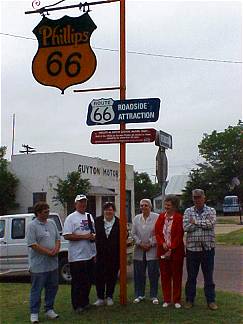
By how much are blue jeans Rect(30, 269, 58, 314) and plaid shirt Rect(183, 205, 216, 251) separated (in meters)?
1.97

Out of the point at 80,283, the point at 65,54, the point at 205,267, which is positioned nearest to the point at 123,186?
the point at 80,283

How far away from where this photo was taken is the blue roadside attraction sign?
885cm

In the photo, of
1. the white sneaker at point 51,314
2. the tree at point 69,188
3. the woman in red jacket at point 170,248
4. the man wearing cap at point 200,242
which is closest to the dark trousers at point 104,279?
the woman in red jacket at point 170,248

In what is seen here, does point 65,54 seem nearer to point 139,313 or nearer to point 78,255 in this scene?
point 78,255

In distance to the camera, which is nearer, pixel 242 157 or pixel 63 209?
pixel 63 209

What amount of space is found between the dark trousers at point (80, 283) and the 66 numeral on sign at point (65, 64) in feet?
9.14

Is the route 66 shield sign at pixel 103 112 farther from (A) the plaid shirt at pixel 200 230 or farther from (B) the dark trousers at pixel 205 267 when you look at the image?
(B) the dark trousers at pixel 205 267

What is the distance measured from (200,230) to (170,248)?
1.73 ft

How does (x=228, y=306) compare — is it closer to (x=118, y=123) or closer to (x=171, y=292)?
(x=171, y=292)

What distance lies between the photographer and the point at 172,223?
8773 millimetres

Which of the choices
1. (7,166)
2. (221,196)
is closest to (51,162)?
(7,166)

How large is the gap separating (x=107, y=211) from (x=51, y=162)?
25.1 meters

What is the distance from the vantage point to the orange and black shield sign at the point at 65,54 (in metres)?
8.96

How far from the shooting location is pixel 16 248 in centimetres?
1333
